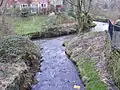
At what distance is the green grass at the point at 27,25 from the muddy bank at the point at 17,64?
8.46 metres

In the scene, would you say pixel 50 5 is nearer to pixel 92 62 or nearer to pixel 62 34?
pixel 62 34

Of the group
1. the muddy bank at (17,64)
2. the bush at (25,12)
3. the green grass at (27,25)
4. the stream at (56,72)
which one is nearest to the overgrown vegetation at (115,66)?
the stream at (56,72)

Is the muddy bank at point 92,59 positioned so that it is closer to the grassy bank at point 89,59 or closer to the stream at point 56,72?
the grassy bank at point 89,59

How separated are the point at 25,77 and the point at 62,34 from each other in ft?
44.4

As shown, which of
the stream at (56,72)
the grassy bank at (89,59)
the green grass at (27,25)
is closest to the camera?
the grassy bank at (89,59)

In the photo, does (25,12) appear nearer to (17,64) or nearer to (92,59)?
(92,59)

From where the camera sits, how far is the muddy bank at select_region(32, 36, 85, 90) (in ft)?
41.6

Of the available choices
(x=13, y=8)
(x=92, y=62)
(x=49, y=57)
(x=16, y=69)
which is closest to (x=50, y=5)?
(x=13, y=8)

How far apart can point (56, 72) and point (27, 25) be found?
14.4m

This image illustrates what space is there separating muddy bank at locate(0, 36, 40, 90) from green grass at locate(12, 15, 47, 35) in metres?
8.46

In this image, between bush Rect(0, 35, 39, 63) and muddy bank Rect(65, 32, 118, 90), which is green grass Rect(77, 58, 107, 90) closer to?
muddy bank Rect(65, 32, 118, 90)

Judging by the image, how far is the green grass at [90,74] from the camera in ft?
37.9

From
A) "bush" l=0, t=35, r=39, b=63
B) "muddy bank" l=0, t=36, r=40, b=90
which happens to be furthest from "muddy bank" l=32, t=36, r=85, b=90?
"bush" l=0, t=35, r=39, b=63

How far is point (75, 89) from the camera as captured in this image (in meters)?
12.1
